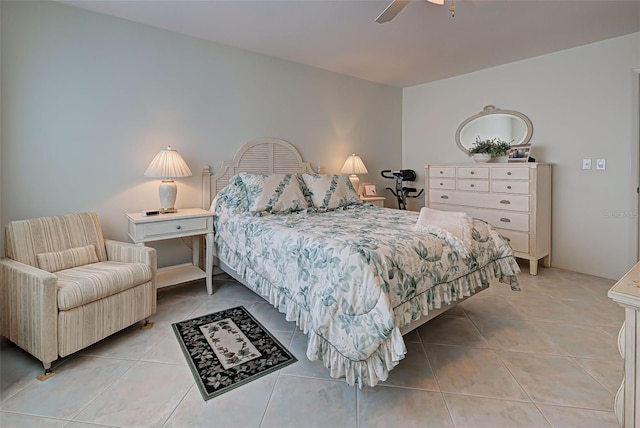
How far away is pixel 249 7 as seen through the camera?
2.54 metres

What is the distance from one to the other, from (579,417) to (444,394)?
1.92 ft

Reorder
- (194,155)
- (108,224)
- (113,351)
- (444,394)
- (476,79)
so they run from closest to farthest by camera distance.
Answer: (444,394) < (113,351) < (108,224) < (194,155) < (476,79)

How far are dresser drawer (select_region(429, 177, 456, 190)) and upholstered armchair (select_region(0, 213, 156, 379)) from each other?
3444 mm

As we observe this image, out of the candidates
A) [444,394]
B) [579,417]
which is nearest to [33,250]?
[444,394]

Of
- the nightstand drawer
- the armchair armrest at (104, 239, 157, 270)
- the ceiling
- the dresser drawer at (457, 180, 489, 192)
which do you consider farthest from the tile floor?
the ceiling

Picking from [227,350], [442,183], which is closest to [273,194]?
[227,350]

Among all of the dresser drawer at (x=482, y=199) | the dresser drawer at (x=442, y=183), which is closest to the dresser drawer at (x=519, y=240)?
the dresser drawer at (x=482, y=199)

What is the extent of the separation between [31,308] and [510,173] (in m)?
4.22

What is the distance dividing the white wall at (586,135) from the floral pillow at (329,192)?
92.6 inches

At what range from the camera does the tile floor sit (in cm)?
148

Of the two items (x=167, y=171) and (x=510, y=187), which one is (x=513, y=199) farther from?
(x=167, y=171)

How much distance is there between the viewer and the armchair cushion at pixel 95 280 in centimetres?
180

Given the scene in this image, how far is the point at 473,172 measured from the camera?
3846 mm

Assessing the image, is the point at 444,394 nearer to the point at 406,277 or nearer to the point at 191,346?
the point at 406,277
